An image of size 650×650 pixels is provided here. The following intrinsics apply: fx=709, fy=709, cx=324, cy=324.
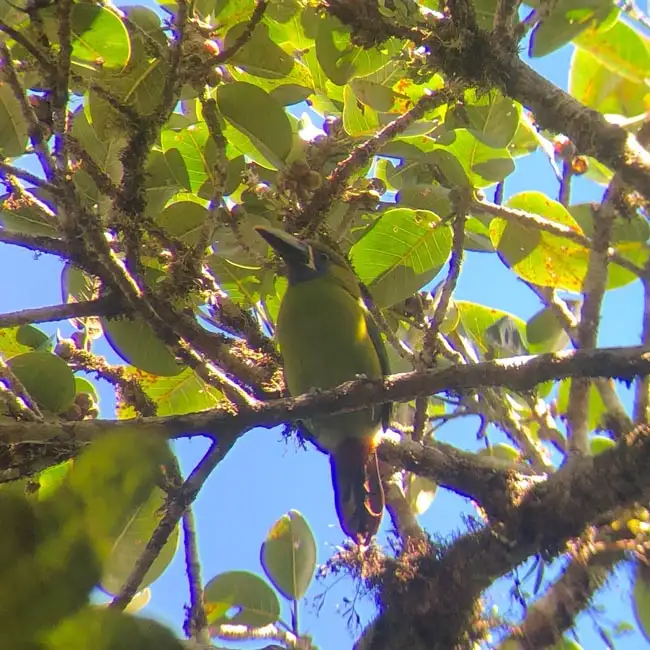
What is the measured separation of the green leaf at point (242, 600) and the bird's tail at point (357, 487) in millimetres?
362

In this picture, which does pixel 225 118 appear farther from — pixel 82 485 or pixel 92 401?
pixel 82 485

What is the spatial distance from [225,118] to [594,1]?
1070 mm

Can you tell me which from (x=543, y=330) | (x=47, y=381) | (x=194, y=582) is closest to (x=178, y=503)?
(x=194, y=582)

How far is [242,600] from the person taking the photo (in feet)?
7.75

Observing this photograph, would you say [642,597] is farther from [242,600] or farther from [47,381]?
[47,381]

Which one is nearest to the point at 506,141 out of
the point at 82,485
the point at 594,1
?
the point at 594,1

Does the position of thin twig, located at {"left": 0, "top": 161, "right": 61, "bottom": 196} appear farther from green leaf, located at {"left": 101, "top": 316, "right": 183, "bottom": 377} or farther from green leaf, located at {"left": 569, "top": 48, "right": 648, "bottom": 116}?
green leaf, located at {"left": 569, "top": 48, "right": 648, "bottom": 116}

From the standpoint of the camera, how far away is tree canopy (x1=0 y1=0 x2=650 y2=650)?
1543 mm

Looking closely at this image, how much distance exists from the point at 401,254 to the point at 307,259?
1.20 feet

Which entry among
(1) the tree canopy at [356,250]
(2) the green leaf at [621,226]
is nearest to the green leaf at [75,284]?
(1) the tree canopy at [356,250]

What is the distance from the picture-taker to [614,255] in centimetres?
Result: 213

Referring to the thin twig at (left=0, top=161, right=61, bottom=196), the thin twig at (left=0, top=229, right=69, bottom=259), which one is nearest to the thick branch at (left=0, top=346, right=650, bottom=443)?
the thin twig at (left=0, top=161, right=61, bottom=196)

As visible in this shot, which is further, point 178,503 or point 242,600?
point 242,600

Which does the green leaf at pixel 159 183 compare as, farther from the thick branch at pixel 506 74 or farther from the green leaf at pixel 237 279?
the thick branch at pixel 506 74
